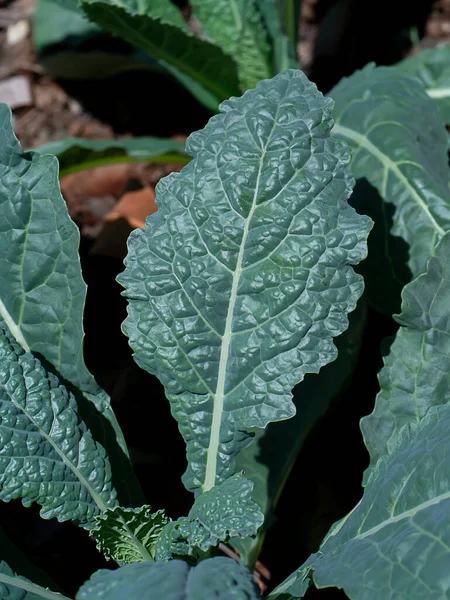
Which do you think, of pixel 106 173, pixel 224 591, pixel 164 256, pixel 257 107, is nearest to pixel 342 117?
pixel 257 107

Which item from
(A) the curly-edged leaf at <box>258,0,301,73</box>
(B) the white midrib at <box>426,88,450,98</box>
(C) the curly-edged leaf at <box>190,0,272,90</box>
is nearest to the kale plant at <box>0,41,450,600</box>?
(A) the curly-edged leaf at <box>258,0,301,73</box>

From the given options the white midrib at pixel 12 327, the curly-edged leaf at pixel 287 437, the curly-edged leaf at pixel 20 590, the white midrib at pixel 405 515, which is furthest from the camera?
the curly-edged leaf at pixel 287 437

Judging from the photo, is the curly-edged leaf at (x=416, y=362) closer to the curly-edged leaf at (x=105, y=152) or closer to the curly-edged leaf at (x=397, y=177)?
the curly-edged leaf at (x=397, y=177)

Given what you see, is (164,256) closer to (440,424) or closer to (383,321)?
(440,424)

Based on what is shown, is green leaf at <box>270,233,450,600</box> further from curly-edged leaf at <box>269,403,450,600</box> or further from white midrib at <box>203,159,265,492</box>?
white midrib at <box>203,159,265,492</box>

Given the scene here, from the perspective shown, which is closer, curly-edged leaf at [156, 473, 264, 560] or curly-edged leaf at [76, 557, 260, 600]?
curly-edged leaf at [76, 557, 260, 600]

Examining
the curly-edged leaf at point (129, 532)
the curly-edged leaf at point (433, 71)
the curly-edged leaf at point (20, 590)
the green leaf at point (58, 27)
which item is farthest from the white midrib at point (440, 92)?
the curly-edged leaf at point (20, 590)

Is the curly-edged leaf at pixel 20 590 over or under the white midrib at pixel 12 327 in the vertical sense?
under
